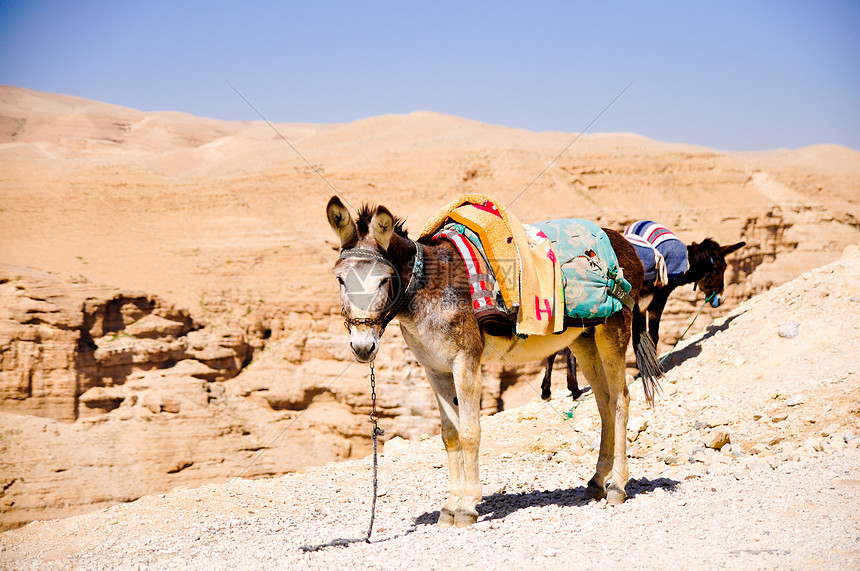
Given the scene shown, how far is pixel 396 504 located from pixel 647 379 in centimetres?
329

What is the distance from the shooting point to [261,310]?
30.4m

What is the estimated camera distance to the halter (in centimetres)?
586

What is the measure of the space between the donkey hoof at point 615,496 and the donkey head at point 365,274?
2.93 metres

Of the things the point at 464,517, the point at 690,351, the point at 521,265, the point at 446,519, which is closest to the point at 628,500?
the point at 464,517

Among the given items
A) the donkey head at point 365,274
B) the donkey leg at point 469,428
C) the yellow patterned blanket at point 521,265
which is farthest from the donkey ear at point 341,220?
the donkey leg at point 469,428

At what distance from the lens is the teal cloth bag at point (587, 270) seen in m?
7.02

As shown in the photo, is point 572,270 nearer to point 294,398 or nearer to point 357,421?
point 357,421

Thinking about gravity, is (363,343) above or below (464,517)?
above

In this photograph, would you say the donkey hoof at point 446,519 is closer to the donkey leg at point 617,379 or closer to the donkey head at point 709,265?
the donkey leg at point 617,379

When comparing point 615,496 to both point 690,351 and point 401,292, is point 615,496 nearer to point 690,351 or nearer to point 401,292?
point 401,292

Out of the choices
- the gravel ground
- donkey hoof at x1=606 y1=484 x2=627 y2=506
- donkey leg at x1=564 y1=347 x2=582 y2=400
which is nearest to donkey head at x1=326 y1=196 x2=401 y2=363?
the gravel ground

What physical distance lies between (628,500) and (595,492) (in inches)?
16.4

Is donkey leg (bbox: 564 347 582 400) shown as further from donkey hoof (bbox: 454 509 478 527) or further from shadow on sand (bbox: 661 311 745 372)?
donkey hoof (bbox: 454 509 478 527)

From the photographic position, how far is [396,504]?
8.20 m
